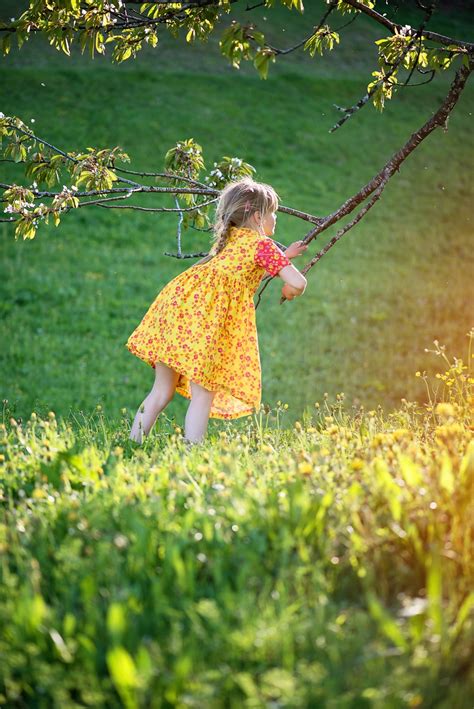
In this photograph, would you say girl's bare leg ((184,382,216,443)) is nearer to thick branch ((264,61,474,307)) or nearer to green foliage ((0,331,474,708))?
thick branch ((264,61,474,307))

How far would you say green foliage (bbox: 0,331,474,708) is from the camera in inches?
67.3

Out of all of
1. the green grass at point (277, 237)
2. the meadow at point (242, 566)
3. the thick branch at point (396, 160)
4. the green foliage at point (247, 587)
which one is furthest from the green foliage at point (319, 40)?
the green grass at point (277, 237)

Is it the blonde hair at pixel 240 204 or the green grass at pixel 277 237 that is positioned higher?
the blonde hair at pixel 240 204

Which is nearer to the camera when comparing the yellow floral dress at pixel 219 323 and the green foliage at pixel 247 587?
the green foliage at pixel 247 587

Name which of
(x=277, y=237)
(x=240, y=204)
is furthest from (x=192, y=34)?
(x=277, y=237)

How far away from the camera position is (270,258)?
418 centimetres

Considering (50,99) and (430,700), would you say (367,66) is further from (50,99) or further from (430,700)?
(430,700)

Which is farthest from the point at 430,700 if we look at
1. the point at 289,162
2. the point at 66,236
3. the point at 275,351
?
the point at 289,162

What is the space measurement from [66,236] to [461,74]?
8618mm

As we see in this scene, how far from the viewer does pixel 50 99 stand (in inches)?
603

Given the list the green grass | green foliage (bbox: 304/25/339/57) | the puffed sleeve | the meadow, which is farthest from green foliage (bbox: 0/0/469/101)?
the green grass

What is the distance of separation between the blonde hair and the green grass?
2.45 meters

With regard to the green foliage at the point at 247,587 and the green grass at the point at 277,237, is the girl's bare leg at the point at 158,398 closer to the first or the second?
the green foliage at the point at 247,587

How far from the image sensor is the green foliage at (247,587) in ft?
5.61
